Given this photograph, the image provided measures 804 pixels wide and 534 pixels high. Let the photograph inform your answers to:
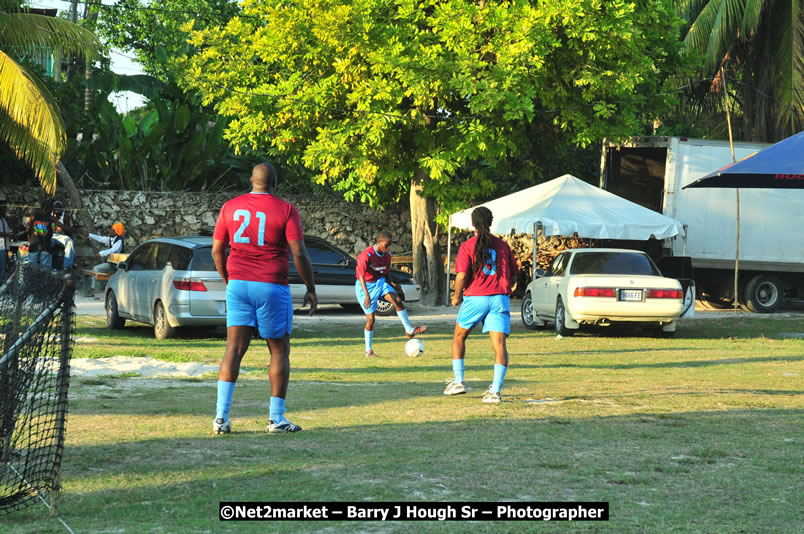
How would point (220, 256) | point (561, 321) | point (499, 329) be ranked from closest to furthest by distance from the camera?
point (220, 256) → point (499, 329) → point (561, 321)

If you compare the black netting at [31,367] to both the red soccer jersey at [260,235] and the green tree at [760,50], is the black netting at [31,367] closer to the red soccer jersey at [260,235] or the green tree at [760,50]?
the red soccer jersey at [260,235]

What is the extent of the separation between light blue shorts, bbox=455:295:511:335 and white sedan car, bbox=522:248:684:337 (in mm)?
7472

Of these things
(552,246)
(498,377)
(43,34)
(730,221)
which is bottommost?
(498,377)

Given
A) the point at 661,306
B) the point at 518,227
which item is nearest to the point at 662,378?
the point at 661,306

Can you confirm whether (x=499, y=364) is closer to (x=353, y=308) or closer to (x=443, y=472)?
(x=443, y=472)

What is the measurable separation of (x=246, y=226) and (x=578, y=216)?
14.0 metres

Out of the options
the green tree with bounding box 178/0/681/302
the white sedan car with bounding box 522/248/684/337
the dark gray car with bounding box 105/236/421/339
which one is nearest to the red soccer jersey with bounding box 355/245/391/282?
the dark gray car with bounding box 105/236/421/339

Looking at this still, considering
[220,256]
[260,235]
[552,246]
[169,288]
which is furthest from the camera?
[552,246]

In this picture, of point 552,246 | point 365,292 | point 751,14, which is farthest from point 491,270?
point 751,14

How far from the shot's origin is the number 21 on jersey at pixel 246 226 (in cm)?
715

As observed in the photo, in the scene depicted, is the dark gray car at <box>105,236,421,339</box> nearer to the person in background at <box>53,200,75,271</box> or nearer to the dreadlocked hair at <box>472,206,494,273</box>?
the person in background at <box>53,200,75,271</box>

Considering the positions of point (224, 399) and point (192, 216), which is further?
point (192, 216)

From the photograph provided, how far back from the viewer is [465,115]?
22.6 meters

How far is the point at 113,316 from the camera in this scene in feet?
57.9
